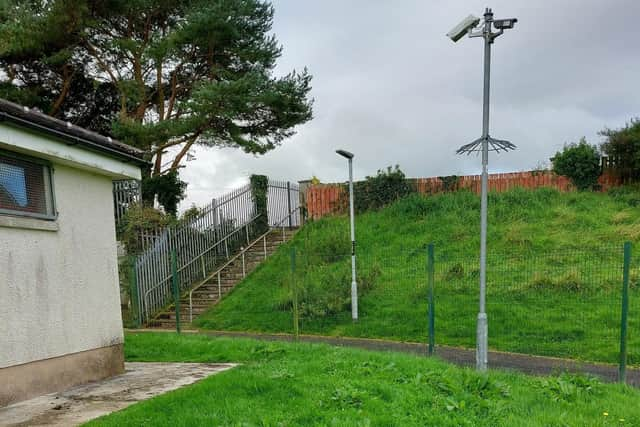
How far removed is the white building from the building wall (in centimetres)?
1

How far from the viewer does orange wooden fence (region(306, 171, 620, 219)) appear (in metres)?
19.2

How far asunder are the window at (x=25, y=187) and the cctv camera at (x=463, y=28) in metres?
5.42

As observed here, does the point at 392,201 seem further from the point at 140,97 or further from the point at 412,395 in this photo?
the point at 412,395

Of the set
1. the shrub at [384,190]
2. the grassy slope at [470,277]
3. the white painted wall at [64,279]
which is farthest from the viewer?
the shrub at [384,190]

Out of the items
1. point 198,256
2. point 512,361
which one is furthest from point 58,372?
point 198,256

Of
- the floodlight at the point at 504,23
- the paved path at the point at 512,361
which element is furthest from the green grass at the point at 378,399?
the floodlight at the point at 504,23

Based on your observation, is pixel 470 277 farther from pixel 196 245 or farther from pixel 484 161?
pixel 196 245

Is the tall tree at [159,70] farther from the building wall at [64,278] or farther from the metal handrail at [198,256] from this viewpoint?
the building wall at [64,278]

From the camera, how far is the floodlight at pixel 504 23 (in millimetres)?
6270

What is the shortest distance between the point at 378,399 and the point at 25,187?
4475mm

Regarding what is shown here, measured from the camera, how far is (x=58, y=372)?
18.3ft

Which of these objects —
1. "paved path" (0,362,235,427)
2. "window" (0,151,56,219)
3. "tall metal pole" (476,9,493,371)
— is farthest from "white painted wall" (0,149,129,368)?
"tall metal pole" (476,9,493,371)

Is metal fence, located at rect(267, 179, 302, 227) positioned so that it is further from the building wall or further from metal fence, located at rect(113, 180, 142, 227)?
the building wall

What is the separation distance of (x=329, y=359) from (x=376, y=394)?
5.31ft
